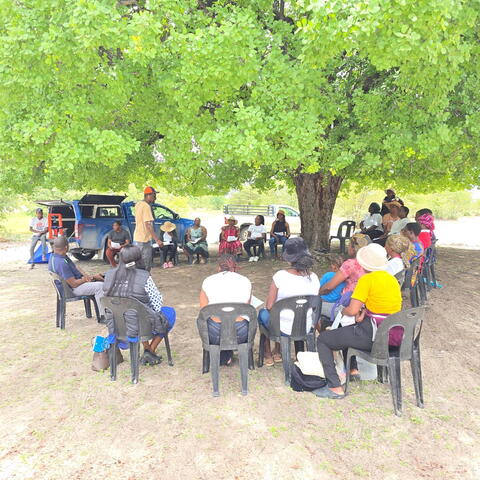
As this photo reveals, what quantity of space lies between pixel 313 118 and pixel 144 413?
4808 millimetres

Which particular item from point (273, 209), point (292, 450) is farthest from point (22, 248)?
point (273, 209)

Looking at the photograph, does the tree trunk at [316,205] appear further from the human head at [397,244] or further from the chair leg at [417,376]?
the chair leg at [417,376]

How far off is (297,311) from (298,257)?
546mm

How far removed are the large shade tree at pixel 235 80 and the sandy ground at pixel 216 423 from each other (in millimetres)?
3166

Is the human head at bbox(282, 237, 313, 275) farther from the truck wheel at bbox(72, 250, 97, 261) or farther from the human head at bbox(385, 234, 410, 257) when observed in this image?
the truck wheel at bbox(72, 250, 97, 261)

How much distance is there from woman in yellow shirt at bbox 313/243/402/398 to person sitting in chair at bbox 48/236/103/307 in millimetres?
3309

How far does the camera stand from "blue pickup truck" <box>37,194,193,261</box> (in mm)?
11414

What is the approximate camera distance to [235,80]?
621 centimetres

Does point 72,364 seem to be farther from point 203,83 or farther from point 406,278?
point 406,278

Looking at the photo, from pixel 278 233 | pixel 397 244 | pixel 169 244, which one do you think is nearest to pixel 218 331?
pixel 397 244

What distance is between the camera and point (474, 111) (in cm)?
709

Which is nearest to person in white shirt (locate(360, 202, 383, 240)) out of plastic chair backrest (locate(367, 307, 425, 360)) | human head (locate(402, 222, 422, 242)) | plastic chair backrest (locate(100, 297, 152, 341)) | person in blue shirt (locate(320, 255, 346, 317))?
human head (locate(402, 222, 422, 242))

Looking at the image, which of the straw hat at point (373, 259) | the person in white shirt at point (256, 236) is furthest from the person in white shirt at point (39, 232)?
the straw hat at point (373, 259)

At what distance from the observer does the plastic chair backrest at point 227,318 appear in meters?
3.82
